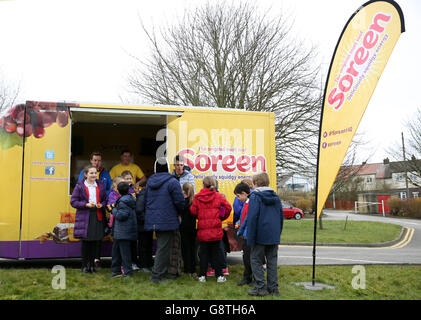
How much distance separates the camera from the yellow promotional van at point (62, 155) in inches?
251

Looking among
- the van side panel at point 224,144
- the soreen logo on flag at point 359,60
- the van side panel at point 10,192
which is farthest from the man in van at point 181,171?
the van side panel at point 10,192

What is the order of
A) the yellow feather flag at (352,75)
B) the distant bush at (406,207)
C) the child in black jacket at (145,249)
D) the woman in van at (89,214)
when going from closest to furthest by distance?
1. the yellow feather flag at (352,75)
2. the woman in van at (89,214)
3. the child in black jacket at (145,249)
4. the distant bush at (406,207)

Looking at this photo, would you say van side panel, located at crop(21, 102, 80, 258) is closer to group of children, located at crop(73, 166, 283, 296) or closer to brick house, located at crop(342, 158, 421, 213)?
group of children, located at crop(73, 166, 283, 296)

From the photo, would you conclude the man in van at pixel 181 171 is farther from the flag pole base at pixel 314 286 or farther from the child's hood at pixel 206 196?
the flag pole base at pixel 314 286

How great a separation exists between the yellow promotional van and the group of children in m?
0.87

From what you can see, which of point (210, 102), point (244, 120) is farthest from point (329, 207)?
point (244, 120)

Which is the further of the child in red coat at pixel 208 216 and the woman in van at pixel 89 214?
the woman in van at pixel 89 214

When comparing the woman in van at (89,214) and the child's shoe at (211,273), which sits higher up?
the woman in van at (89,214)

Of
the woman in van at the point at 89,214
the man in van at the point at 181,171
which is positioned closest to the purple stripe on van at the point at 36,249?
the woman in van at the point at 89,214

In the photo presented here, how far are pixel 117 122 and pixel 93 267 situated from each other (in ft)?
10.5

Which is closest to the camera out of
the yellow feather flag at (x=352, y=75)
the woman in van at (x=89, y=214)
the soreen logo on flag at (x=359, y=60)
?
the yellow feather flag at (x=352, y=75)

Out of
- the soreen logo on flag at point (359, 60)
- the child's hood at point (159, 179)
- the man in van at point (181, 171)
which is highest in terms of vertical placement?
the soreen logo on flag at point (359, 60)

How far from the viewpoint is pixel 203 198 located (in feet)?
18.9

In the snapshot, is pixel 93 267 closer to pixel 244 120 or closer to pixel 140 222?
pixel 140 222
